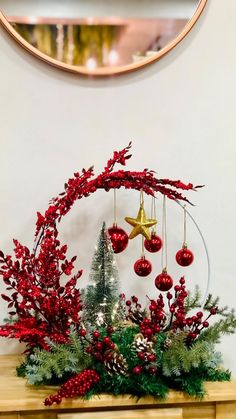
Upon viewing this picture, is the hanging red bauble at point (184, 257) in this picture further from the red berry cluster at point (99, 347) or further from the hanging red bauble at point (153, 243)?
the red berry cluster at point (99, 347)

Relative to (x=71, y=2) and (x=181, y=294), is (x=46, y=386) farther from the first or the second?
(x=71, y=2)

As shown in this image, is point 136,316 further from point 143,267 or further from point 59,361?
point 59,361

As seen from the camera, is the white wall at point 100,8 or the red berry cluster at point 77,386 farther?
the white wall at point 100,8

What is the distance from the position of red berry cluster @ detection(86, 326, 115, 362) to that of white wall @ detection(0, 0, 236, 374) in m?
0.30

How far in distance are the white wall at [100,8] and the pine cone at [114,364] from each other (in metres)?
0.75

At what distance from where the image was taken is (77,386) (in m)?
0.98

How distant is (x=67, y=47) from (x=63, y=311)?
1.97 ft

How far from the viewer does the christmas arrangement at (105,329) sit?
1.01 m

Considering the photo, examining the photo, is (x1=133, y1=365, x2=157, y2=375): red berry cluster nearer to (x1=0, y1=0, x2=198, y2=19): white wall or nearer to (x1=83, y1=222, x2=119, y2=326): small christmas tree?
(x1=83, y1=222, x2=119, y2=326): small christmas tree

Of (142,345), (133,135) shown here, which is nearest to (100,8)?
(133,135)

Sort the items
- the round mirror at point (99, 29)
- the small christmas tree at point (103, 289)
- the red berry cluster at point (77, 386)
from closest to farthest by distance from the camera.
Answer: the red berry cluster at point (77, 386) < the small christmas tree at point (103, 289) < the round mirror at point (99, 29)

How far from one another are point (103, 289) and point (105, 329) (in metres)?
0.08

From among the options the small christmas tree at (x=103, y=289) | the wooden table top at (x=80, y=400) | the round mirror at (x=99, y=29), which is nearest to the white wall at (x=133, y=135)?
the round mirror at (x=99, y=29)

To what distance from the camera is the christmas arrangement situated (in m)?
1.01
